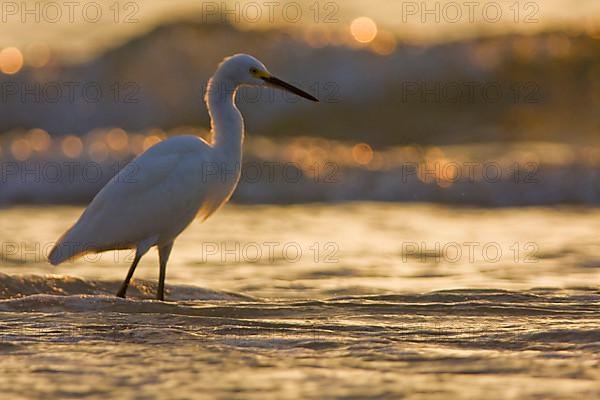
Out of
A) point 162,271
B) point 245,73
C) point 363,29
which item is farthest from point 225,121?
point 363,29

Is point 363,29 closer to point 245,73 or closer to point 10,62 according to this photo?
point 10,62

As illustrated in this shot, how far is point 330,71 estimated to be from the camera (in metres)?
20.1

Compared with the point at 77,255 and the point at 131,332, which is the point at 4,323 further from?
the point at 77,255

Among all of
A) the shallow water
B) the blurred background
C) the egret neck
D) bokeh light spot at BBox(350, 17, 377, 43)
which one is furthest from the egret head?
bokeh light spot at BBox(350, 17, 377, 43)

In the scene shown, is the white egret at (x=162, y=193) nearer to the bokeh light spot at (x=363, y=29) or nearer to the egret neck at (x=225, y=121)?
the egret neck at (x=225, y=121)

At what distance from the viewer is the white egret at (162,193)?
738 cm

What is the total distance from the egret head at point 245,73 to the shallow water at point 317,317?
1.30 meters

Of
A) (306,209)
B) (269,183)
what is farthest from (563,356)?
(269,183)

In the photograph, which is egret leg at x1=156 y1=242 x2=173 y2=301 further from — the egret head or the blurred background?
the blurred background

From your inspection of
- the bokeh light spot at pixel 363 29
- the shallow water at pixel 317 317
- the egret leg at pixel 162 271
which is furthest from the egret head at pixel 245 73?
the bokeh light spot at pixel 363 29

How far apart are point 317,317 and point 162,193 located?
1497 millimetres

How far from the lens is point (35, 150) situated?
15.2 meters

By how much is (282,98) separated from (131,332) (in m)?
14.2

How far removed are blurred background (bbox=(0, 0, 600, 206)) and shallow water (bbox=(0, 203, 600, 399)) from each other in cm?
676
